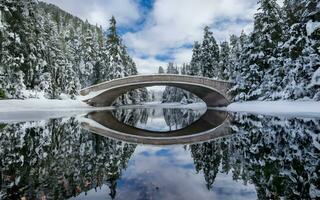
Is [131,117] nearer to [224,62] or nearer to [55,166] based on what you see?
[55,166]

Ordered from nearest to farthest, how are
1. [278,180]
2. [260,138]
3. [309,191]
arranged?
[309,191], [278,180], [260,138]

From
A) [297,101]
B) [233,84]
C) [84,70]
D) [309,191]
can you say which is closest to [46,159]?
[309,191]

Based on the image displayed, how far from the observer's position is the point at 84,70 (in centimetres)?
6450

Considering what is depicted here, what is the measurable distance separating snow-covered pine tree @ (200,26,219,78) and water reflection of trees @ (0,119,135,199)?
43494 millimetres

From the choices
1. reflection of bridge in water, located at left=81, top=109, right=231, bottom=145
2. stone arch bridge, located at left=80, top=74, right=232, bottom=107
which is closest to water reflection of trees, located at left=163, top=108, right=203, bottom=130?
reflection of bridge in water, located at left=81, top=109, right=231, bottom=145

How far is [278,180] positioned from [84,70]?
206ft

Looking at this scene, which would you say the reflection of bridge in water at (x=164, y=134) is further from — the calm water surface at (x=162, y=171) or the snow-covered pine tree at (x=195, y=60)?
the snow-covered pine tree at (x=195, y=60)

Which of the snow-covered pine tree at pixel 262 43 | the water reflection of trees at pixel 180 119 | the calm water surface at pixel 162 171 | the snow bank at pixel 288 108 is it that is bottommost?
the calm water surface at pixel 162 171

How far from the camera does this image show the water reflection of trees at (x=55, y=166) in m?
4.32

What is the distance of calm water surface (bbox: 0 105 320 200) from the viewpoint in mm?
4195

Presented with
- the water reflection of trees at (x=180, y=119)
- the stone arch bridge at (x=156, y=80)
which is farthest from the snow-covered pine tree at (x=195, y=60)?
the water reflection of trees at (x=180, y=119)

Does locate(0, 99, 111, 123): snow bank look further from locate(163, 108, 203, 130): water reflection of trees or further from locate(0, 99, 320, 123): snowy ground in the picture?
locate(163, 108, 203, 130): water reflection of trees

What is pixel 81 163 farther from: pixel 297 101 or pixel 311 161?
pixel 297 101

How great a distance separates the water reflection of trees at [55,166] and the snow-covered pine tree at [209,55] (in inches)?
1712
